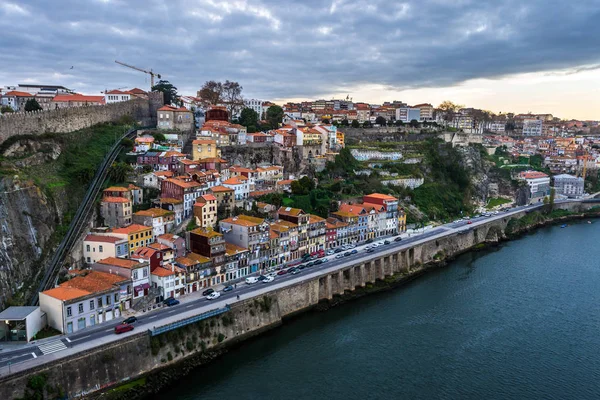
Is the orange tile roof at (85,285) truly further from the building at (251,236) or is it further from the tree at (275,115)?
the tree at (275,115)

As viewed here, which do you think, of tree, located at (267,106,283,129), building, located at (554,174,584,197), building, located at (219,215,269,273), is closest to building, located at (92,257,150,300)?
building, located at (219,215,269,273)

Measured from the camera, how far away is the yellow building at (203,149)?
1577 inches

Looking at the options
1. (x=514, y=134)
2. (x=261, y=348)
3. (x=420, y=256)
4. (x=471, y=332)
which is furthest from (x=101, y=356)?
(x=514, y=134)

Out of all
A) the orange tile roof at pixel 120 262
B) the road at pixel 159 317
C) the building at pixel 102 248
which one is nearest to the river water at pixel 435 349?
the road at pixel 159 317

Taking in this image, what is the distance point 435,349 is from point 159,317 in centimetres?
1406

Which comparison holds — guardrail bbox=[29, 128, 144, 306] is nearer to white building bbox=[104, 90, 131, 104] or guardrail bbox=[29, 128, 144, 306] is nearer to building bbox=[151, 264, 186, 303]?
building bbox=[151, 264, 186, 303]

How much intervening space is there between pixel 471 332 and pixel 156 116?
126 feet

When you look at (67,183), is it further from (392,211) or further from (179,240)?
(392,211)

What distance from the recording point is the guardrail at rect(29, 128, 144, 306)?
23297 mm

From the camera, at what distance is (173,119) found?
Result: 4562cm

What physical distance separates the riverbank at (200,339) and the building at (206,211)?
8.22 meters

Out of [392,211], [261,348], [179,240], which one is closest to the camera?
[261,348]

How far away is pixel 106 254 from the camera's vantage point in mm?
25891

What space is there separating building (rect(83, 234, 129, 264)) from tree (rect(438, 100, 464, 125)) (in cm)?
7288
